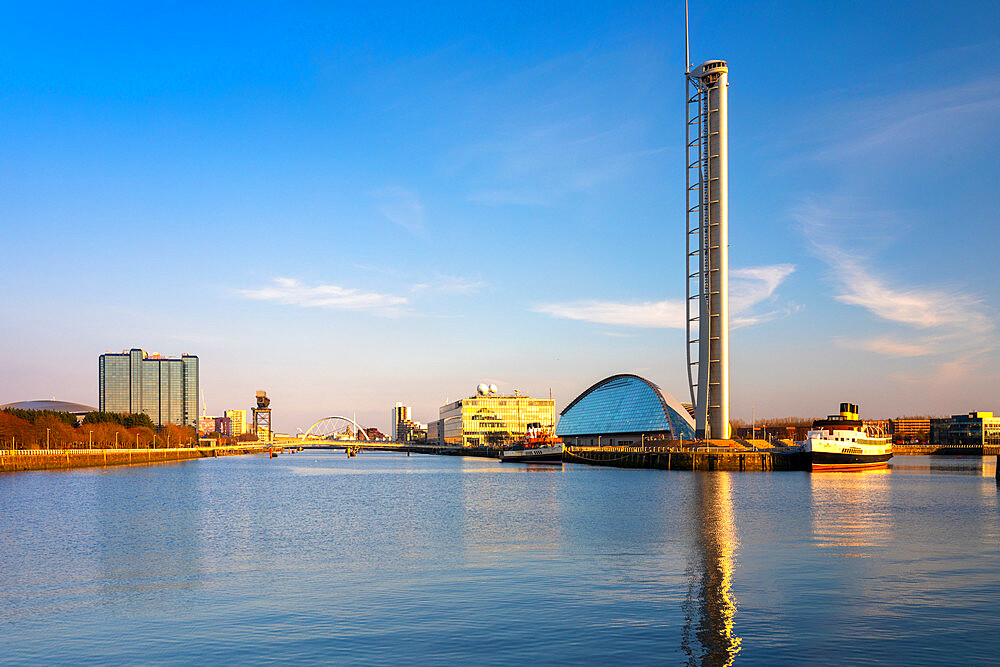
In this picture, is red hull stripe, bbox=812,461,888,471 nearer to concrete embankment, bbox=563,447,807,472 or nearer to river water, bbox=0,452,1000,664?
concrete embankment, bbox=563,447,807,472

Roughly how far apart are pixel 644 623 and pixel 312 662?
959cm

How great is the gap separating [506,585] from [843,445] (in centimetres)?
8822

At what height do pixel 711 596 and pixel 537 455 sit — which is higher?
pixel 711 596

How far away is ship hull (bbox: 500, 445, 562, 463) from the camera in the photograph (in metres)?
168

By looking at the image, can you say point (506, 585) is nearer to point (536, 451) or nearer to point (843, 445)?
point (843, 445)

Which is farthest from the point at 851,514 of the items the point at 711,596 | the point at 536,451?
the point at 536,451

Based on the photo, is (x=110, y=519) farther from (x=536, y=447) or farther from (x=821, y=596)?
(x=536, y=447)

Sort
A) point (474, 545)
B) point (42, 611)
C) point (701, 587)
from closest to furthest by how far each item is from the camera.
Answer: point (42, 611)
point (701, 587)
point (474, 545)

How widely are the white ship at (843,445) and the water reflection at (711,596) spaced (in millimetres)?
58642

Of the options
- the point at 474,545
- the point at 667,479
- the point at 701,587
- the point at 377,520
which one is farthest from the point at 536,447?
the point at 701,587

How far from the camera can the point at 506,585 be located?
2928cm

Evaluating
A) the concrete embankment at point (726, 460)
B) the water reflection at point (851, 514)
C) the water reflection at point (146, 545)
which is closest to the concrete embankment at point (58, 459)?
the water reflection at point (146, 545)

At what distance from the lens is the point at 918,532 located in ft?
143

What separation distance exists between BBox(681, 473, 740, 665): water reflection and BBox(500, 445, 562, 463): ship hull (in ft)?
385
